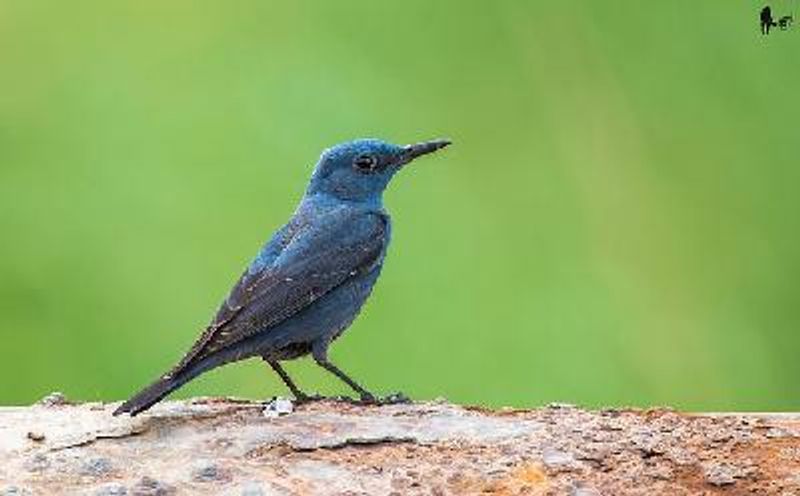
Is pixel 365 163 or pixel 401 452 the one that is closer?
pixel 401 452

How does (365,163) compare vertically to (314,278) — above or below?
above

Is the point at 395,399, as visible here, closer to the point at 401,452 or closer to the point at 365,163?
the point at 401,452

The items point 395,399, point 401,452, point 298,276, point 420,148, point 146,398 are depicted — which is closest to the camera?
point 401,452

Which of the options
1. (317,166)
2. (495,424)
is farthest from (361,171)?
(495,424)

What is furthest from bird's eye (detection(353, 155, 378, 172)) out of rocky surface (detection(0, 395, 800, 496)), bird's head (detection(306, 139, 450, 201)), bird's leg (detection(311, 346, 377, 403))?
rocky surface (detection(0, 395, 800, 496))

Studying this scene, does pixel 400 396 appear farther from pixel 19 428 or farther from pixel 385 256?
pixel 19 428

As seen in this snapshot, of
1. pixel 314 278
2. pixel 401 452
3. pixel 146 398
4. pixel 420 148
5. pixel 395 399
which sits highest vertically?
pixel 420 148

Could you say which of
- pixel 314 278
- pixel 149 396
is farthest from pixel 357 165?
pixel 149 396
